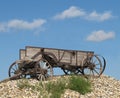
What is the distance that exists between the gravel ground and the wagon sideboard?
1.44 metres

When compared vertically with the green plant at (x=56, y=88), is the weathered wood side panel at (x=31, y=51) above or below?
above

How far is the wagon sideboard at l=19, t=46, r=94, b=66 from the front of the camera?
78.7 ft

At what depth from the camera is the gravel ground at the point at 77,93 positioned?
62.0 feet

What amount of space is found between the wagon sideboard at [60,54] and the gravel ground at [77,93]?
4.71 feet

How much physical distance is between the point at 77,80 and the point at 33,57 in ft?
13.7

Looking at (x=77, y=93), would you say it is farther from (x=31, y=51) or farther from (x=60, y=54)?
(x=31, y=51)

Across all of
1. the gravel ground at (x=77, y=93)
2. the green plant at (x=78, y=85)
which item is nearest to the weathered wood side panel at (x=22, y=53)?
the gravel ground at (x=77, y=93)

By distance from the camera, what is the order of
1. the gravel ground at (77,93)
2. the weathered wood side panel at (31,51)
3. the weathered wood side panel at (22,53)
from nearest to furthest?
the gravel ground at (77,93) < the weathered wood side panel at (31,51) < the weathered wood side panel at (22,53)

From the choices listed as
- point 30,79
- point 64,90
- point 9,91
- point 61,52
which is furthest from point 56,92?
point 61,52

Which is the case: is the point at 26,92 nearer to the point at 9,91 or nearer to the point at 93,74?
the point at 9,91

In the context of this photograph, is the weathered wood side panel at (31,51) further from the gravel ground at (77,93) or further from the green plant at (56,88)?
the green plant at (56,88)

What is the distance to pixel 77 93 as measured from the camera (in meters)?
19.6

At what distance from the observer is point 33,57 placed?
23.8 meters

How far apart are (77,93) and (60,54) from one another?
509 cm
